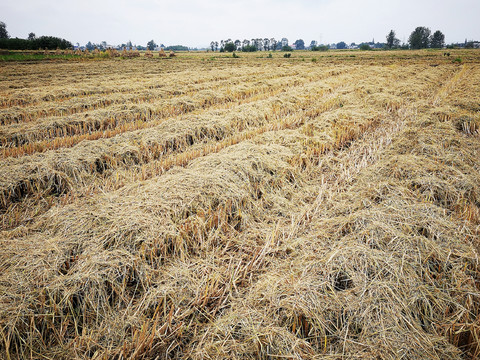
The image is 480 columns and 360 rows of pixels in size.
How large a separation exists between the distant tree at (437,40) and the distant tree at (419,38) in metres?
1.65

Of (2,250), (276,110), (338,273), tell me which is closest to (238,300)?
(338,273)

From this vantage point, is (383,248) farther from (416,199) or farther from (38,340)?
(38,340)

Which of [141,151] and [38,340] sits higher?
[141,151]

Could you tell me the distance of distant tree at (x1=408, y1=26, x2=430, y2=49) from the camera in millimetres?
88562

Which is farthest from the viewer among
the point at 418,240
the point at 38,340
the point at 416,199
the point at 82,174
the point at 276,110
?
the point at 276,110

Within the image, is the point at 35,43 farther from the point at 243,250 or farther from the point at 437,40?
the point at 437,40

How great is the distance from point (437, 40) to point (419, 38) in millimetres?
10913

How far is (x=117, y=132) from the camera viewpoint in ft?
21.3

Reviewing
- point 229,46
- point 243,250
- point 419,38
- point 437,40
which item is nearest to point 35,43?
point 229,46

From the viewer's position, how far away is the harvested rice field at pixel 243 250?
1.89 meters

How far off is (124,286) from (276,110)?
282 inches

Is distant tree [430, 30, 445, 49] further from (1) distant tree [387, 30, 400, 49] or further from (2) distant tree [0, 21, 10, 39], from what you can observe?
(2) distant tree [0, 21, 10, 39]

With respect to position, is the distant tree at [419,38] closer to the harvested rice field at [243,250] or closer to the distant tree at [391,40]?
the distant tree at [391,40]

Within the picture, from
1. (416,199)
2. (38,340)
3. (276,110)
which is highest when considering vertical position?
(276,110)
